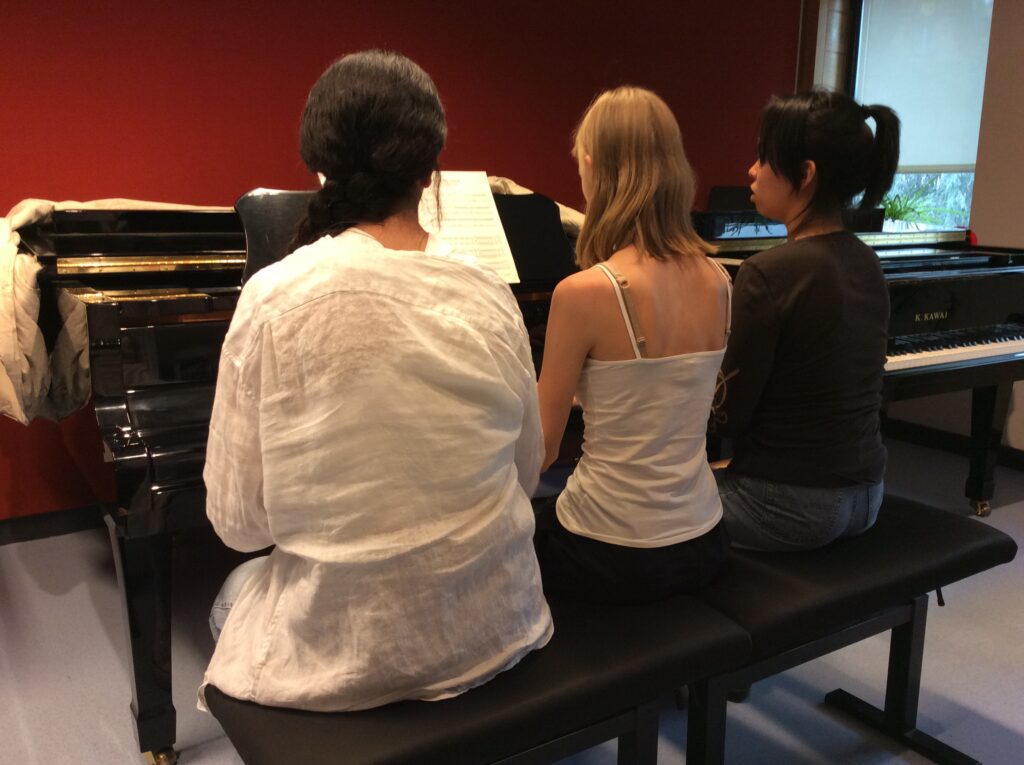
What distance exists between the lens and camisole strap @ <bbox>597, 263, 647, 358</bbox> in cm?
130

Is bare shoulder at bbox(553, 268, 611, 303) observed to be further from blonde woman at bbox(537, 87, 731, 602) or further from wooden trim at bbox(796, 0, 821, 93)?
wooden trim at bbox(796, 0, 821, 93)

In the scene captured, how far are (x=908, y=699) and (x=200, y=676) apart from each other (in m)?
1.69

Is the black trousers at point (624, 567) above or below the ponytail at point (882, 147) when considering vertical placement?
below

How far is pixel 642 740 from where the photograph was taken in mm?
1315

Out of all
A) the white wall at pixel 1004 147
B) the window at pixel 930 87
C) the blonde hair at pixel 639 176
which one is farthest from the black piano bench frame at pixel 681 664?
the window at pixel 930 87

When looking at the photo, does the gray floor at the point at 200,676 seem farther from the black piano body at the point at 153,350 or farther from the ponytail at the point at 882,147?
the ponytail at the point at 882,147

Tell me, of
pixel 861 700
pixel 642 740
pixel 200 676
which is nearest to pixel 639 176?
pixel 642 740

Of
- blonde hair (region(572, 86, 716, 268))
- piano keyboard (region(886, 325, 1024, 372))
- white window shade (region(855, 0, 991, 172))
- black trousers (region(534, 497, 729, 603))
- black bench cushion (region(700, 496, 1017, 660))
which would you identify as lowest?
black bench cushion (region(700, 496, 1017, 660))

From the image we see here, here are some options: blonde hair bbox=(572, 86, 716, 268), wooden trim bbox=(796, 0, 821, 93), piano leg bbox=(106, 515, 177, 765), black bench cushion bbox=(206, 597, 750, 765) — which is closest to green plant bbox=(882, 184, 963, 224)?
wooden trim bbox=(796, 0, 821, 93)

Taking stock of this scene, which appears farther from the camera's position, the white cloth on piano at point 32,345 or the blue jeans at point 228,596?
the white cloth on piano at point 32,345

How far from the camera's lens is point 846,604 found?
1482 mm

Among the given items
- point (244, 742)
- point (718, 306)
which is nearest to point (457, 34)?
point (718, 306)

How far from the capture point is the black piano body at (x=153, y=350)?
1.51 m

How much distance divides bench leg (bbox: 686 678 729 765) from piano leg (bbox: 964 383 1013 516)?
210cm
